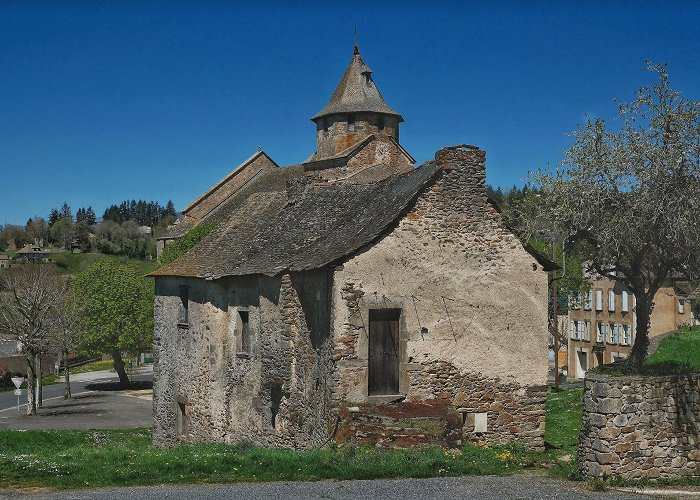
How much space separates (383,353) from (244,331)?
19.3ft

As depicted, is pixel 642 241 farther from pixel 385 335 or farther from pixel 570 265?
pixel 570 265

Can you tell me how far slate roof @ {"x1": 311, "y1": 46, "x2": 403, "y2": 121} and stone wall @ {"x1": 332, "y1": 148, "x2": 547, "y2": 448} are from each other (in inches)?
933

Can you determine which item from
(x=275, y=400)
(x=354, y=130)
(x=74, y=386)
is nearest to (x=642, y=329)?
(x=275, y=400)

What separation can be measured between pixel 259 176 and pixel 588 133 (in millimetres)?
37882

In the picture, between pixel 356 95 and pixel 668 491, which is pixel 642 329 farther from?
pixel 356 95

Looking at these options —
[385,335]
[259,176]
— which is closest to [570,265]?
[259,176]

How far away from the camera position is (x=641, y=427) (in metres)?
13.9

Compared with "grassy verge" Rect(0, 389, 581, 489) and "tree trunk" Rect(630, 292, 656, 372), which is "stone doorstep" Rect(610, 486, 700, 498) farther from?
"tree trunk" Rect(630, 292, 656, 372)

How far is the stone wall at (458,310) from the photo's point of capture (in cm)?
1856

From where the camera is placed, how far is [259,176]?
54031 mm

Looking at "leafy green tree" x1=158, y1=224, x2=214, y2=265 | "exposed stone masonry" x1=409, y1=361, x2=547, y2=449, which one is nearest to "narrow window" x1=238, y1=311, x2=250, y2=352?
"exposed stone masonry" x1=409, y1=361, x2=547, y2=449

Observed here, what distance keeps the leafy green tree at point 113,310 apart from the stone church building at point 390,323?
31611 millimetres

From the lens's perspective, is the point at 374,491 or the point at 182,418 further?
the point at 182,418

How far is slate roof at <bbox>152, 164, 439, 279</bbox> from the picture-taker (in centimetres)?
1966
